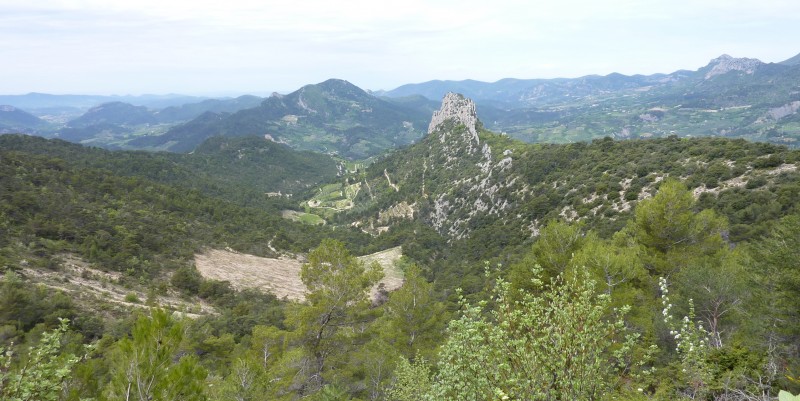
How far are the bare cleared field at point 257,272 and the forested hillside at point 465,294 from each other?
285cm

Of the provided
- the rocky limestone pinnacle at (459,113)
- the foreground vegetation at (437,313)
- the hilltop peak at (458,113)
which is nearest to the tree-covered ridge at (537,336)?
Result: the foreground vegetation at (437,313)

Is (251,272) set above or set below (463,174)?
below

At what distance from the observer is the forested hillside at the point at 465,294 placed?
28.0 ft

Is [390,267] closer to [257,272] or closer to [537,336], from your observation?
[257,272]

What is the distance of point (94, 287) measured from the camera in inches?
1369

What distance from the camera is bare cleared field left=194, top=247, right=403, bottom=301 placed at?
49594 mm

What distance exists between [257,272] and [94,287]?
2250cm

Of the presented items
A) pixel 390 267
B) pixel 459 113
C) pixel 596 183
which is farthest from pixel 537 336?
pixel 459 113

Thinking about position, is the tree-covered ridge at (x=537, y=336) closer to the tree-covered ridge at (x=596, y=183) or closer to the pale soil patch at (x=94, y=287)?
the pale soil patch at (x=94, y=287)

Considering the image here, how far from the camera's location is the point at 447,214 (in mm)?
104375

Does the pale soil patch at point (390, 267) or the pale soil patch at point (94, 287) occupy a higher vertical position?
the pale soil patch at point (94, 287)

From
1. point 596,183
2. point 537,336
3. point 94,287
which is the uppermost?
point 537,336

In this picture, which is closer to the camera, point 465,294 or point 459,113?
point 465,294

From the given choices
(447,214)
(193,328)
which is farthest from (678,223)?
A: (447,214)
